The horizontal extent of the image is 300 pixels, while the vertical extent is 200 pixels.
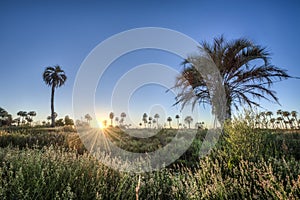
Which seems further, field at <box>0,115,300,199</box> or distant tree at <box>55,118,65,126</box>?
distant tree at <box>55,118,65,126</box>

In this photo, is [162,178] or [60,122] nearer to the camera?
[162,178]

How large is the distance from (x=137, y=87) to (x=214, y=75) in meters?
4.24

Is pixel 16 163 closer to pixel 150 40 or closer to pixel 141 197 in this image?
pixel 141 197

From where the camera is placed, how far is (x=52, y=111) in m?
31.6

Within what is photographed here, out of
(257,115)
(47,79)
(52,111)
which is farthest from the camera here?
(47,79)

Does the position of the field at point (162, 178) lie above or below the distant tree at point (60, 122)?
below

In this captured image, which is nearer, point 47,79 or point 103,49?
point 103,49

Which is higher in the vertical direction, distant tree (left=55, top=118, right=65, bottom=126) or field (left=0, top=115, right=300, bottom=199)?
distant tree (left=55, top=118, right=65, bottom=126)

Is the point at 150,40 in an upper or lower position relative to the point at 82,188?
upper

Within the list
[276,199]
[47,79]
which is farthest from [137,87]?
[47,79]

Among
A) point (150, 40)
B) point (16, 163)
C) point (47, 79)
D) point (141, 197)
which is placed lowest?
point (141, 197)

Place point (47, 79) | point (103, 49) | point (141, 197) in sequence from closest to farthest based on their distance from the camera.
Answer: point (141, 197) < point (103, 49) < point (47, 79)

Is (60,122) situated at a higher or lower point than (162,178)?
higher

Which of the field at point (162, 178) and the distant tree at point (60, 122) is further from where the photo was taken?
the distant tree at point (60, 122)
